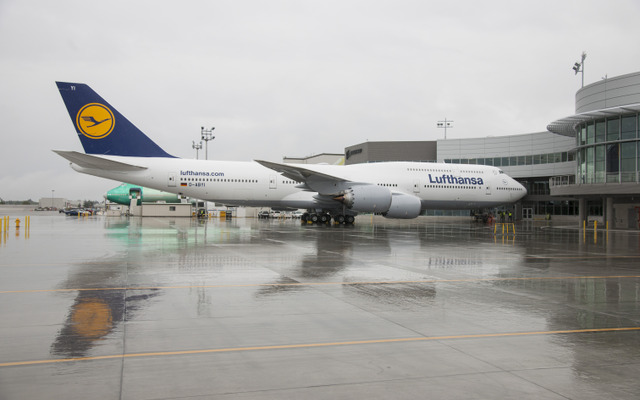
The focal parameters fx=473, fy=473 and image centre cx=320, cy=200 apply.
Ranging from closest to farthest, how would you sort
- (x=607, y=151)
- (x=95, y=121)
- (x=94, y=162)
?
1. (x=94, y=162)
2. (x=95, y=121)
3. (x=607, y=151)

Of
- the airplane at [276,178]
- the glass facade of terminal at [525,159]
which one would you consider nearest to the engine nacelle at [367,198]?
the airplane at [276,178]

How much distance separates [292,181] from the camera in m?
31.6

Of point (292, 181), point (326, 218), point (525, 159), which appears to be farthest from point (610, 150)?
point (525, 159)

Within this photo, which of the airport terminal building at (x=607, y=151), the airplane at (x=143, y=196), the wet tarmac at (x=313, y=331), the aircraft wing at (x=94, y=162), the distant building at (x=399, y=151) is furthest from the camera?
the airplane at (x=143, y=196)

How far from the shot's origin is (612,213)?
111 ft

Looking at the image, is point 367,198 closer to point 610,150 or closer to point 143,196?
point 610,150

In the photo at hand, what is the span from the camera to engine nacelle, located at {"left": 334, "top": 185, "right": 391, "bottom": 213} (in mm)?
27219

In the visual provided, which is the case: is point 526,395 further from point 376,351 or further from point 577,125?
point 577,125

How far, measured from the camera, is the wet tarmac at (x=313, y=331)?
13.1ft

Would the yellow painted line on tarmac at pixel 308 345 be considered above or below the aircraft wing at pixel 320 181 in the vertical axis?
below

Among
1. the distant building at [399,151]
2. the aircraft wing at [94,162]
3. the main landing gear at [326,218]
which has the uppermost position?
the distant building at [399,151]

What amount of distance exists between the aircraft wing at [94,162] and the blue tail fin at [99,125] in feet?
3.25

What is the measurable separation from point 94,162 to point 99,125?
2.42 meters

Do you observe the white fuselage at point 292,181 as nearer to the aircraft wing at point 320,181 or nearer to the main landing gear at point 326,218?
the main landing gear at point 326,218
